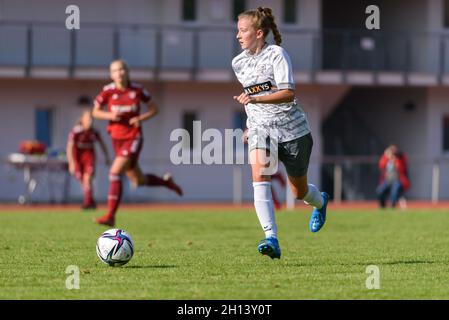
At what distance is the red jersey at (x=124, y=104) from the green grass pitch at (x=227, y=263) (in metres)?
1.44

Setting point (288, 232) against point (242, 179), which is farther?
point (242, 179)

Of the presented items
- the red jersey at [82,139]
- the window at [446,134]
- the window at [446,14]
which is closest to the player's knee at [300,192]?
the red jersey at [82,139]

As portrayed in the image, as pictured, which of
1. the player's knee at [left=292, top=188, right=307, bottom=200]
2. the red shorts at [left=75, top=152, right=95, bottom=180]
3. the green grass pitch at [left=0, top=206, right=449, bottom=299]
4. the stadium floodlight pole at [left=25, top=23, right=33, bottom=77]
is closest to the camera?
the green grass pitch at [left=0, top=206, right=449, bottom=299]

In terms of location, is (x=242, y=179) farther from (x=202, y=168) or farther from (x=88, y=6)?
(x=88, y=6)

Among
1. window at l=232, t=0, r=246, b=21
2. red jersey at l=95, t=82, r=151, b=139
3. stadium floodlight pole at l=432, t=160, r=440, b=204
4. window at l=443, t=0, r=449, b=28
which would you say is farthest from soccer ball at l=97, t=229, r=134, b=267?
window at l=443, t=0, r=449, b=28

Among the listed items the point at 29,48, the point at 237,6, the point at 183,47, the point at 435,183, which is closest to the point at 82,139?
the point at 29,48

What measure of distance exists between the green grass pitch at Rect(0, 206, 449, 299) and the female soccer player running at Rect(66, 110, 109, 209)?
213 inches

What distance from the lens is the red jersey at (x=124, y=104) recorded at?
1594 cm

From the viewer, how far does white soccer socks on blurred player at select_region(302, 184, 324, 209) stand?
11.0 meters

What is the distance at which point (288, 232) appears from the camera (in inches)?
627

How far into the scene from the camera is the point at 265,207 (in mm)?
10125

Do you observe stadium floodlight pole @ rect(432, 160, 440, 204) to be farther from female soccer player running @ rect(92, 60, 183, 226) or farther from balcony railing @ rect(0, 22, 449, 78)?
female soccer player running @ rect(92, 60, 183, 226)
